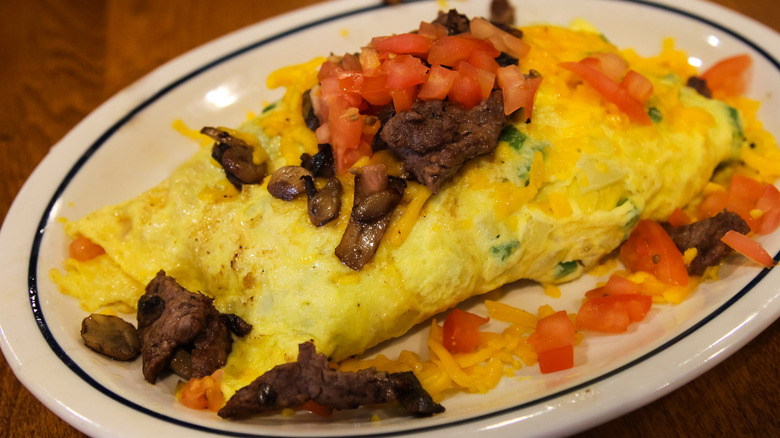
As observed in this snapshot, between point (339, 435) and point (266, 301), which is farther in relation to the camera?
point (266, 301)

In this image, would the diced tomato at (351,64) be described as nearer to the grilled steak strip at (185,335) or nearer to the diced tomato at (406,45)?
the diced tomato at (406,45)

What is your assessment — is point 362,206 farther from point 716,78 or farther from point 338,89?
point 716,78

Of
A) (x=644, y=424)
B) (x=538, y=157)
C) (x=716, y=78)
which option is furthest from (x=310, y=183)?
(x=716, y=78)

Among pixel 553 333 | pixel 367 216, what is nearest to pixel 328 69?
pixel 367 216

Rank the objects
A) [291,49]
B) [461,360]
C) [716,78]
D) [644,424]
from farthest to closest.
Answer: [291,49] < [716,78] < [461,360] < [644,424]

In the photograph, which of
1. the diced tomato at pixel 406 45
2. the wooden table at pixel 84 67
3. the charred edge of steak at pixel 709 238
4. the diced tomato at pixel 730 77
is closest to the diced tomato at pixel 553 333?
the wooden table at pixel 84 67

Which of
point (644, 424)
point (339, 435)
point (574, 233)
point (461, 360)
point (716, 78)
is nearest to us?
point (339, 435)

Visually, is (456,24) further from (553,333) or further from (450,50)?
(553,333)
